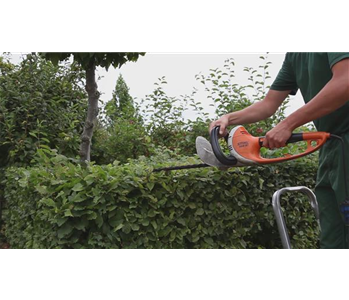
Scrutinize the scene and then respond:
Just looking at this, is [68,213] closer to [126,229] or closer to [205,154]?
[126,229]

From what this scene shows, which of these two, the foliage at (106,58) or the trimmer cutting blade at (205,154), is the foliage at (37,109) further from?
the trimmer cutting blade at (205,154)

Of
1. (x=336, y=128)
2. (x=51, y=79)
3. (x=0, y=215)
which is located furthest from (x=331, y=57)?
(x=51, y=79)

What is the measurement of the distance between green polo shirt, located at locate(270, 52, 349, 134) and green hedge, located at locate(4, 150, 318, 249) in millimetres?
1100

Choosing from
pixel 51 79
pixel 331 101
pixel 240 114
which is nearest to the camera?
pixel 331 101

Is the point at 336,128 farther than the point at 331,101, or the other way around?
the point at 336,128

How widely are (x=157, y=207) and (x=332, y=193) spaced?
117 centimetres

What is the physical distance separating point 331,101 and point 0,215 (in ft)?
15.4

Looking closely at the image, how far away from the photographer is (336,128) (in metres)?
2.16

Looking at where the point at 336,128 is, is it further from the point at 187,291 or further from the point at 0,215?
the point at 0,215

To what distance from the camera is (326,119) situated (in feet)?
7.12

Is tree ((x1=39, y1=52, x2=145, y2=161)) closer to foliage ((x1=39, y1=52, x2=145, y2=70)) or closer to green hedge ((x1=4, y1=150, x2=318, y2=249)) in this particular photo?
foliage ((x1=39, y1=52, x2=145, y2=70))

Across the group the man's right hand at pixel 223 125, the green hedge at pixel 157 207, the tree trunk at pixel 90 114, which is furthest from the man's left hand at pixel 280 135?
the tree trunk at pixel 90 114

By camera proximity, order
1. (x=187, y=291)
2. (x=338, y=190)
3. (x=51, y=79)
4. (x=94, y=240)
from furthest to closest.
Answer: (x=51, y=79), (x=94, y=240), (x=338, y=190), (x=187, y=291)

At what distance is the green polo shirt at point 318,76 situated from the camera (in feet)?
6.79
